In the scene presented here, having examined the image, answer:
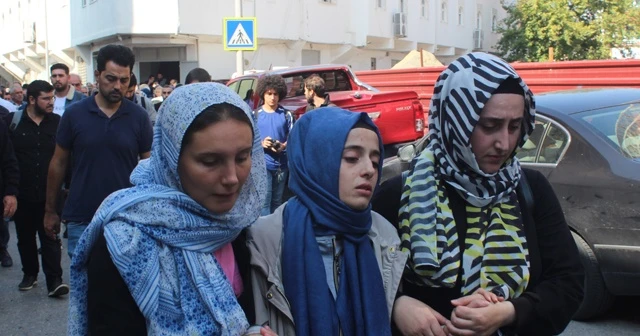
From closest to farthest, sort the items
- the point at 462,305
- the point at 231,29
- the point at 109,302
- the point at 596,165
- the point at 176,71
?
the point at 109,302
the point at 462,305
the point at 596,165
the point at 231,29
the point at 176,71

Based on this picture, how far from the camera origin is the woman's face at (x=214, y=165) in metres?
1.87

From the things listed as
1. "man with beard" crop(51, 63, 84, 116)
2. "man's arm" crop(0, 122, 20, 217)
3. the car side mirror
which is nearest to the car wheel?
the car side mirror

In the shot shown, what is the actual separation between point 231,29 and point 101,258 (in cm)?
1119

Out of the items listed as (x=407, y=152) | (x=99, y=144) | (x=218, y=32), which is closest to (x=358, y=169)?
(x=99, y=144)

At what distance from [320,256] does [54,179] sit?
313 centimetres

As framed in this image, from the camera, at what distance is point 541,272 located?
2.25m

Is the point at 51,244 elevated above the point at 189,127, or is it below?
below

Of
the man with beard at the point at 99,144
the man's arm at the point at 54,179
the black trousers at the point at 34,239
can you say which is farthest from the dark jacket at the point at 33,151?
the man with beard at the point at 99,144

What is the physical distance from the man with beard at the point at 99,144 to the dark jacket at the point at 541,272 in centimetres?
263

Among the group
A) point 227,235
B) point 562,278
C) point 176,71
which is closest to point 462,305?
point 562,278

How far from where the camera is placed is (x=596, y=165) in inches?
190

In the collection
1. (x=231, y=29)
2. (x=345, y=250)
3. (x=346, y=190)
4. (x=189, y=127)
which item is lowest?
(x=345, y=250)

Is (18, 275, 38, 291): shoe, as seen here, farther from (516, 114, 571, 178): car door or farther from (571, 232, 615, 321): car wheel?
(571, 232, 615, 321): car wheel

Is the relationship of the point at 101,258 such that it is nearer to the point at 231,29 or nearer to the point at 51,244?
the point at 51,244
